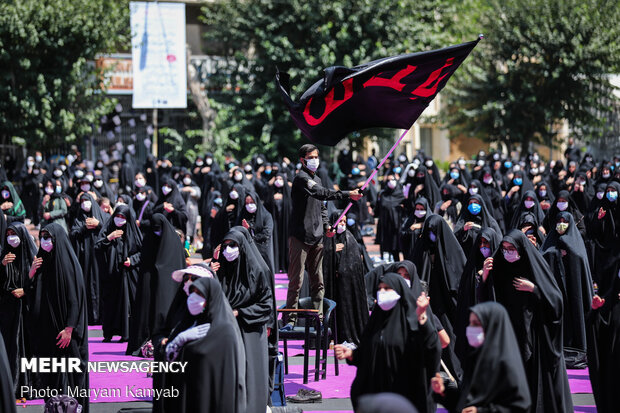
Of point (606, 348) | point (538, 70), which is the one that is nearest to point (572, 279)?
point (606, 348)

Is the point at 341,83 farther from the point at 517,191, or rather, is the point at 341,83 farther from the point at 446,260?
the point at 517,191

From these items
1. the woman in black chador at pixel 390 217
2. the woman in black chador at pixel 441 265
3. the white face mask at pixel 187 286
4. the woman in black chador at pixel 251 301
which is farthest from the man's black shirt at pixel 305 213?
the woman in black chador at pixel 390 217

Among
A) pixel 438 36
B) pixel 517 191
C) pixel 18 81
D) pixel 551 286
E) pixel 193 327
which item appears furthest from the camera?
pixel 438 36

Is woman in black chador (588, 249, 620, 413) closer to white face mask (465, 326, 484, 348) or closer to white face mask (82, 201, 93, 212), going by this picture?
white face mask (465, 326, 484, 348)

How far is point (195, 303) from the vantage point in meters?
5.73

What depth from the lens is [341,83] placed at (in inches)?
364

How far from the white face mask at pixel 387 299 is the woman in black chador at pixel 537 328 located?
5.40 ft

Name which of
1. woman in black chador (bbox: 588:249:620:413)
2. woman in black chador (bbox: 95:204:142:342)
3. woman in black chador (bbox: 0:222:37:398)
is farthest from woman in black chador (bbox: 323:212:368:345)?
woman in black chador (bbox: 0:222:37:398)

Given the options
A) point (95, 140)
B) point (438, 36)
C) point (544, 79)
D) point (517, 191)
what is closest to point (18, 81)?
point (95, 140)

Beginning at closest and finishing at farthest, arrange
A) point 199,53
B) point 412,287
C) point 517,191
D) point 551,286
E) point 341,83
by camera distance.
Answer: point 412,287 → point 551,286 → point 341,83 → point 517,191 → point 199,53

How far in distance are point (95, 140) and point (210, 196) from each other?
10.9 metres

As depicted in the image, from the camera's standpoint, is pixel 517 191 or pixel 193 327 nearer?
pixel 193 327

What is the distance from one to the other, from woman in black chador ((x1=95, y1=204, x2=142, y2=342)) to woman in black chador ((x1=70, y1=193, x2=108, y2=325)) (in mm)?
486

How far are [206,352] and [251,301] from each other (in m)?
1.26
